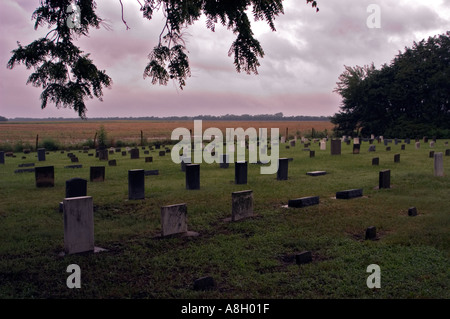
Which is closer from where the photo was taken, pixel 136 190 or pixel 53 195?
pixel 136 190

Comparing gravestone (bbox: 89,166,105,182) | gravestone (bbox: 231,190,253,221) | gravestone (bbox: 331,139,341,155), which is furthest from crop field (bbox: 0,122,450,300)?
gravestone (bbox: 331,139,341,155)

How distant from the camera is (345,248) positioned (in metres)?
6.57

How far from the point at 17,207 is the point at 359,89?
1816 inches

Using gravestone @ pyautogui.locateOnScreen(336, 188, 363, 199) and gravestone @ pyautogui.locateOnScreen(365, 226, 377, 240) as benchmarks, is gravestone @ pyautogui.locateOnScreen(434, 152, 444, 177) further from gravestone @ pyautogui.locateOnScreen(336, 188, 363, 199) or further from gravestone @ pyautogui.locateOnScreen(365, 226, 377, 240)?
gravestone @ pyautogui.locateOnScreen(365, 226, 377, 240)

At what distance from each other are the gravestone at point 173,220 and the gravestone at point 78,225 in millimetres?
1305

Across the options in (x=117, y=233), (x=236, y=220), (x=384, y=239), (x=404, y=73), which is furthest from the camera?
(x=404, y=73)

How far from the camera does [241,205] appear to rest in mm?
8727

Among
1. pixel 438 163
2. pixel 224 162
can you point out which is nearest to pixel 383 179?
pixel 438 163

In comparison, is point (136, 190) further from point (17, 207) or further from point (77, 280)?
point (77, 280)

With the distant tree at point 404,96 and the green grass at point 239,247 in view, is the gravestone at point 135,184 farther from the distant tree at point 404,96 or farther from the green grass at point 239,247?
the distant tree at point 404,96

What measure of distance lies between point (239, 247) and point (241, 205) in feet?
6.73

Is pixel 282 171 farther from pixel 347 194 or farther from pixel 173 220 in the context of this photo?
pixel 173 220

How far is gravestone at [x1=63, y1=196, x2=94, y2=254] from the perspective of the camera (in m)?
6.43
